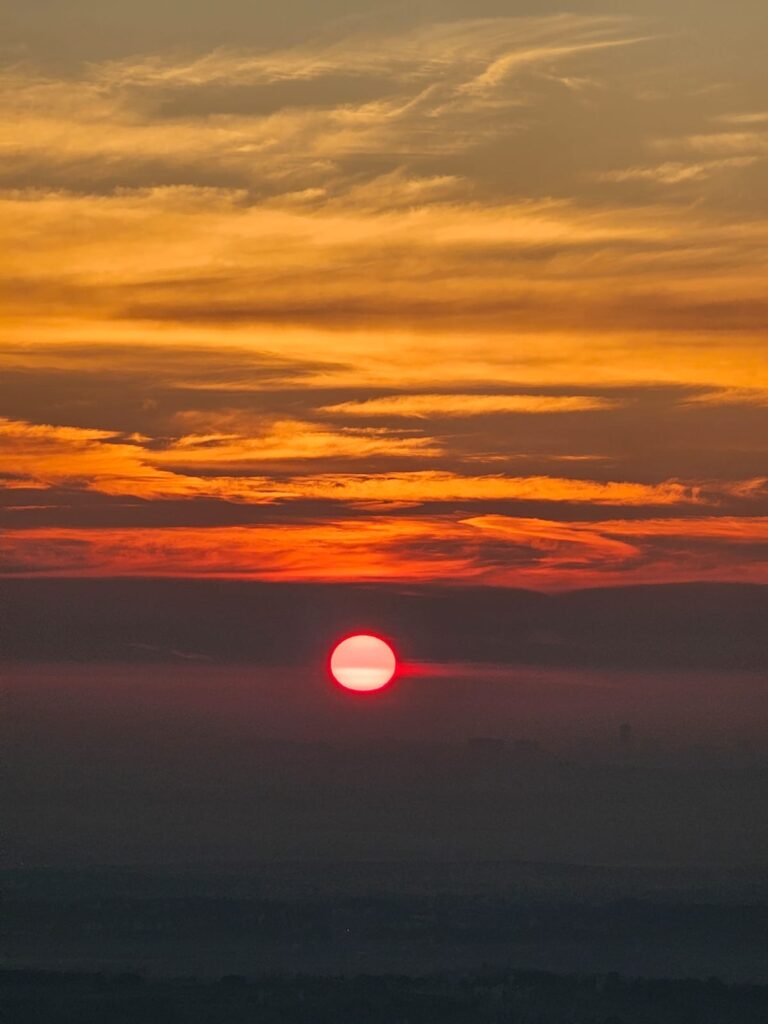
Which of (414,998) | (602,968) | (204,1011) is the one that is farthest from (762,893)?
(204,1011)

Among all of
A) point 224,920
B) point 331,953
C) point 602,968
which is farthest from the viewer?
point 224,920

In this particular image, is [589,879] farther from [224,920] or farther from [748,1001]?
[748,1001]

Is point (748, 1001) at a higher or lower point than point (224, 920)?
lower

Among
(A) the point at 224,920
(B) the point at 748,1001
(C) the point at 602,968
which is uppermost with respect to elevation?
(A) the point at 224,920

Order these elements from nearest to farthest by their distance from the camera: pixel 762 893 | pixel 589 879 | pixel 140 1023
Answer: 1. pixel 140 1023
2. pixel 762 893
3. pixel 589 879

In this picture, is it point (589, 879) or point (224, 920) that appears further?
point (589, 879)

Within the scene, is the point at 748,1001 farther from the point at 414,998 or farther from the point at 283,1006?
the point at 283,1006
